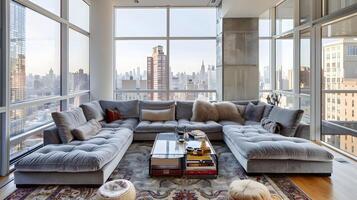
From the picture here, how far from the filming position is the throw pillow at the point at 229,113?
5957mm

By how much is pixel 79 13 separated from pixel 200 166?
464cm

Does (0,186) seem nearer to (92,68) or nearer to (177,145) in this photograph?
(177,145)

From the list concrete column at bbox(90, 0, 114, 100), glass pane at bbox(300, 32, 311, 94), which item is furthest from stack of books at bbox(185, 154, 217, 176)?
concrete column at bbox(90, 0, 114, 100)

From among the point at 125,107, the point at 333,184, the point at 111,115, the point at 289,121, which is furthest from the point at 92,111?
the point at 333,184

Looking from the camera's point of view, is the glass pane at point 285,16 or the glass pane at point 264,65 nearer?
the glass pane at point 285,16

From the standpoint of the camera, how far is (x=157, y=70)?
7.98m

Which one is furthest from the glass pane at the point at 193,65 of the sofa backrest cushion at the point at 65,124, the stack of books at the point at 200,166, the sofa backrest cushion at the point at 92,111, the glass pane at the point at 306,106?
the stack of books at the point at 200,166

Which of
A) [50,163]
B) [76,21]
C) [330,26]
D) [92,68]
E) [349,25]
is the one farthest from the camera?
[92,68]

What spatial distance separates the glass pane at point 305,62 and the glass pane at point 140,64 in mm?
3470

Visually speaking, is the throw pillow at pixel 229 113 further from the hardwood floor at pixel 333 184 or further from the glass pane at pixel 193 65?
the hardwood floor at pixel 333 184

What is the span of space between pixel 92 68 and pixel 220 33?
3.31 m

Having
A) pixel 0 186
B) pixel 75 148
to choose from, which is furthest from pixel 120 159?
pixel 0 186

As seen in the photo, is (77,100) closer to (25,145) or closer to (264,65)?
(25,145)

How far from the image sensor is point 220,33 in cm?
741
